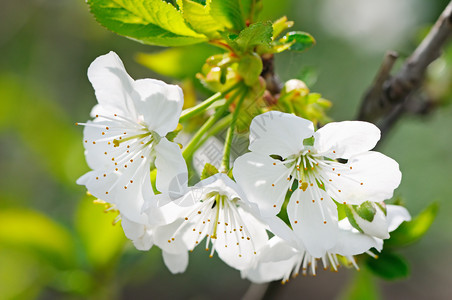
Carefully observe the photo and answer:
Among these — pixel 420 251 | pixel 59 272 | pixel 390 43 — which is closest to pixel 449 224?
pixel 420 251

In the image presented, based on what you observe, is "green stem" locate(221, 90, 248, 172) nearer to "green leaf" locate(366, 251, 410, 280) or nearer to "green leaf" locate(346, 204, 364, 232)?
"green leaf" locate(346, 204, 364, 232)

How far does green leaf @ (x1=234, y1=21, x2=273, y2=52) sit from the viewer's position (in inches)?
31.0

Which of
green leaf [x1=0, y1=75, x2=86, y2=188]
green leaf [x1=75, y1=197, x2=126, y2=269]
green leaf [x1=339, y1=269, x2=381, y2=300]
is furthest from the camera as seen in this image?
green leaf [x1=0, y1=75, x2=86, y2=188]

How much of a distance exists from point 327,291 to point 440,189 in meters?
1.26

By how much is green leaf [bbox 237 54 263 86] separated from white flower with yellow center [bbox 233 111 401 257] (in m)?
0.15

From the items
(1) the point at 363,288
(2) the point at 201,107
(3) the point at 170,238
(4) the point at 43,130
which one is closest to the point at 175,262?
(3) the point at 170,238

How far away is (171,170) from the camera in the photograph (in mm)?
805

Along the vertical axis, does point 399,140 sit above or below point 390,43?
below

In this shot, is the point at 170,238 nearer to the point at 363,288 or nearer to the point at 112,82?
the point at 112,82

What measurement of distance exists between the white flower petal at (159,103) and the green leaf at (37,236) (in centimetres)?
83

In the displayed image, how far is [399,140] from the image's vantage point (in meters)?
3.57

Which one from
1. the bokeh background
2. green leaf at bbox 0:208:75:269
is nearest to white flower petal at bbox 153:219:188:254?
green leaf at bbox 0:208:75:269

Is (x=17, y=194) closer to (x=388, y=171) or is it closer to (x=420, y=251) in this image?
(x=388, y=171)

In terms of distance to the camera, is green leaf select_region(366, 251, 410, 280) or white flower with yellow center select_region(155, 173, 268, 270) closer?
white flower with yellow center select_region(155, 173, 268, 270)
